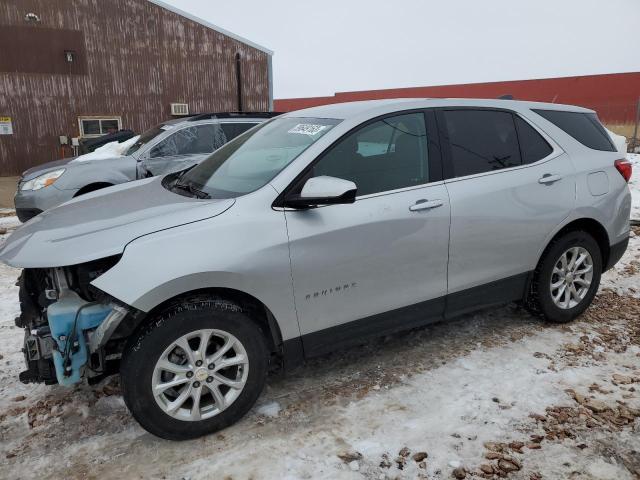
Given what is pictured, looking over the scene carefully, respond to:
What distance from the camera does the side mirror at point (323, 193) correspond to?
2.69 m

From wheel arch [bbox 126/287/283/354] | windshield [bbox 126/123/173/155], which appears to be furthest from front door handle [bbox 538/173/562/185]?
windshield [bbox 126/123/173/155]

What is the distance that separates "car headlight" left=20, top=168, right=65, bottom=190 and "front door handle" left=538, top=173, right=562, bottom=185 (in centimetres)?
587

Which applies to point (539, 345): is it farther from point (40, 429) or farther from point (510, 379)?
point (40, 429)

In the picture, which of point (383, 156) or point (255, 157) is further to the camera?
point (255, 157)

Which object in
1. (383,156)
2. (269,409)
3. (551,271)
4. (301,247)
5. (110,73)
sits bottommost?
(269,409)

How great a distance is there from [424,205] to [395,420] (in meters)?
1.32

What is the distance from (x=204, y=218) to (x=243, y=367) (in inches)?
33.6

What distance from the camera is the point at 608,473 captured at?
2.43 metres

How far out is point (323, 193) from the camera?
270 cm

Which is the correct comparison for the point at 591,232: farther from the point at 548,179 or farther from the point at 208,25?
the point at 208,25

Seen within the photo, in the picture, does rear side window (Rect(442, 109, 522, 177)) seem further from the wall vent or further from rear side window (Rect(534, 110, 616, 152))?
the wall vent

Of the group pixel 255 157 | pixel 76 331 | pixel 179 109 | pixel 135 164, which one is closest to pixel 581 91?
pixel 179 109

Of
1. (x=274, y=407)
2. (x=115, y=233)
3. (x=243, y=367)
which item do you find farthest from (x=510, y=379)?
(x=115, y=233)

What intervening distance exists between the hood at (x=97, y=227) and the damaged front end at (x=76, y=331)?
13cm
